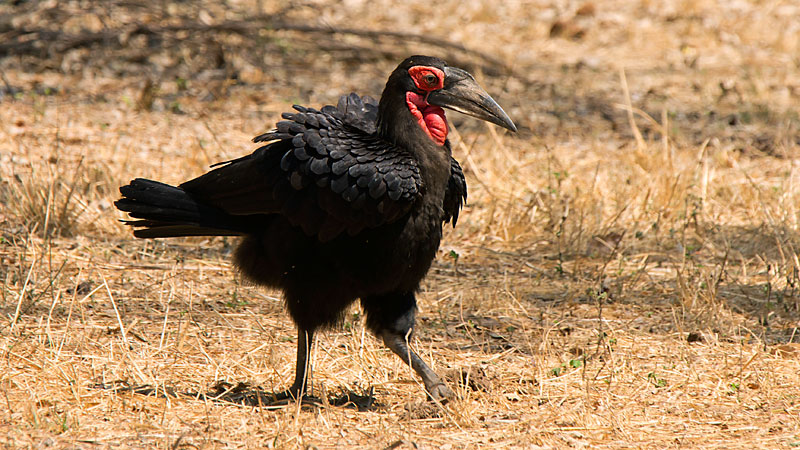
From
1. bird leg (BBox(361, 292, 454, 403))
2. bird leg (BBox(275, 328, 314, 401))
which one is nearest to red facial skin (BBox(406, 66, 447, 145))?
bird leg (BBox(361, 292, 454, 403))

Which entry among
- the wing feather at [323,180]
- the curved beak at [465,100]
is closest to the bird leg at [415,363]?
the wing feather at [323,180]

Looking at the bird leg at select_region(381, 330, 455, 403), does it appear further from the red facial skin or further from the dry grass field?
the red facial skin

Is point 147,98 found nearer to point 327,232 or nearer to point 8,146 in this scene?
point 8,146

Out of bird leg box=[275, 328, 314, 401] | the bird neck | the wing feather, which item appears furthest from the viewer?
bird leg box=[275, 328, 314, 401]

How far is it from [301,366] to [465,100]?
121 cm

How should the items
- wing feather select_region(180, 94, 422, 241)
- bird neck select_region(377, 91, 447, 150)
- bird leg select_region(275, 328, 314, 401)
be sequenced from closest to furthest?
wing feather select_region(180, 94, 422, 241), bird neck select_region(377, 91, 447, 150), bird leg select_region(275, 328, 314, 401)

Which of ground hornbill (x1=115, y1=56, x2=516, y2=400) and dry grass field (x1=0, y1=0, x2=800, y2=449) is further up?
ground hornbill (x1=115, y1=56, x2=516, y2=400)

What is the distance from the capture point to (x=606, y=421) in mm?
3287

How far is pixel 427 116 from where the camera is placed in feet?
11.3

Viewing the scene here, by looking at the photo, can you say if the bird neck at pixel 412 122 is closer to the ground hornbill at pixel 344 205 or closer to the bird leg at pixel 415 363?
the ground hornbill at pixel 344 205

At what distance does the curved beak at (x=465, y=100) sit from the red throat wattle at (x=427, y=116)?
1.2 inches

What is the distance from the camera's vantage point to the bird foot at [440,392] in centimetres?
347

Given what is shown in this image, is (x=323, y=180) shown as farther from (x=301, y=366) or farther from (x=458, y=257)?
(x=458, y=257)

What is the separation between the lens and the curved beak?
344 centimetres
